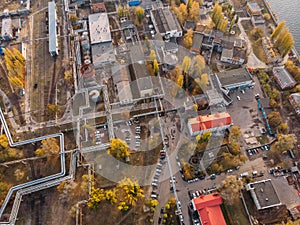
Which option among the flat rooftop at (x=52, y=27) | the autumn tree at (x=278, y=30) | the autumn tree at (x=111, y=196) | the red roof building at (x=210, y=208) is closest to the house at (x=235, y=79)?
the autumn tree at (x=278, y=30)

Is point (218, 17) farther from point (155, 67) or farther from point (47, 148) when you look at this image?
point (47, 148)

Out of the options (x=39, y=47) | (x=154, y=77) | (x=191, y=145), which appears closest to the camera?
(x=191, y=145)

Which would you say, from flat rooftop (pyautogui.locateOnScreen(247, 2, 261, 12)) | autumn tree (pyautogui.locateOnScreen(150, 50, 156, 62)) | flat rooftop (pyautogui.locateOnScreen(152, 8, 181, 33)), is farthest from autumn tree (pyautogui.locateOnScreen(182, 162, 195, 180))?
flat rooftop (pyautogui.locateOnScreen(247, 2, 261, 12))

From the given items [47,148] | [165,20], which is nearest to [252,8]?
[165,20]

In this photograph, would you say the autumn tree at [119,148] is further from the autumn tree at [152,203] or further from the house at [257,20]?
the house at [257,20]

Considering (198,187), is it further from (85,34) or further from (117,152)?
(85,34)

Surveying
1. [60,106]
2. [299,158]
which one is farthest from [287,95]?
[60,106]
